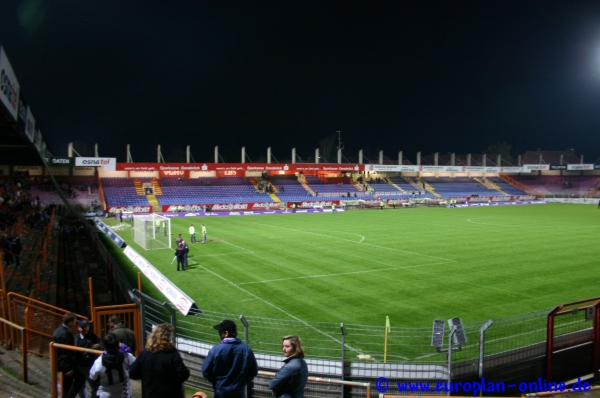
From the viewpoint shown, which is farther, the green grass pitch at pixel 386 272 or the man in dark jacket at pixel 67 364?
the green grass pitch at pixel 386 272

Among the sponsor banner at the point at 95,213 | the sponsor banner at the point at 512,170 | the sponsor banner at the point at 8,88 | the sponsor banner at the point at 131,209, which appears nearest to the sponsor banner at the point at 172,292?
the sponsor banner at the point at 8,88

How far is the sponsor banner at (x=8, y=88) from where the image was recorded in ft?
28.8

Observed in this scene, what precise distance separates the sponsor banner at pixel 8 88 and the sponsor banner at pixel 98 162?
44120mm

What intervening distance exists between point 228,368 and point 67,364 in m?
2.77

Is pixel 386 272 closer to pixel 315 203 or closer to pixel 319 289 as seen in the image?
pixel 319 289

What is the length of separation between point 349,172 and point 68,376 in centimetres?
6863

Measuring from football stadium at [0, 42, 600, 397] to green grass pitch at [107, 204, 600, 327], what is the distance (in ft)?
0.33

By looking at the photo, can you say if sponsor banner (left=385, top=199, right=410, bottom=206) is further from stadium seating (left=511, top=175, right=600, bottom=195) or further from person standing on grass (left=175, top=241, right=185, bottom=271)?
person standing on grass (left=175, top=241, right=185, bottom=271)

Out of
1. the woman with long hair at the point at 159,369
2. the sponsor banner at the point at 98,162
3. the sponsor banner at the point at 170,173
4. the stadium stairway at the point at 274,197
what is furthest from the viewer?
the stadium stairway at the point at 274,197

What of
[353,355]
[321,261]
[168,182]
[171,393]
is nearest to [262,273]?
[321,261]

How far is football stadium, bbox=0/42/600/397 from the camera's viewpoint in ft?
25.4

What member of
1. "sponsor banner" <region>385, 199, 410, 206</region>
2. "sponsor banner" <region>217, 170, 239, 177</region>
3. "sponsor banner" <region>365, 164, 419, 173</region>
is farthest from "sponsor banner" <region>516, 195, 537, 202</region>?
"sponsor banner" <region>217, 170, 239, 177</region>

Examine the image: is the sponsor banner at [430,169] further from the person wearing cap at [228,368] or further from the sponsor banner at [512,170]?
the person wearing cap at [228,368]

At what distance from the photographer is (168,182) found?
61094 millimetres
